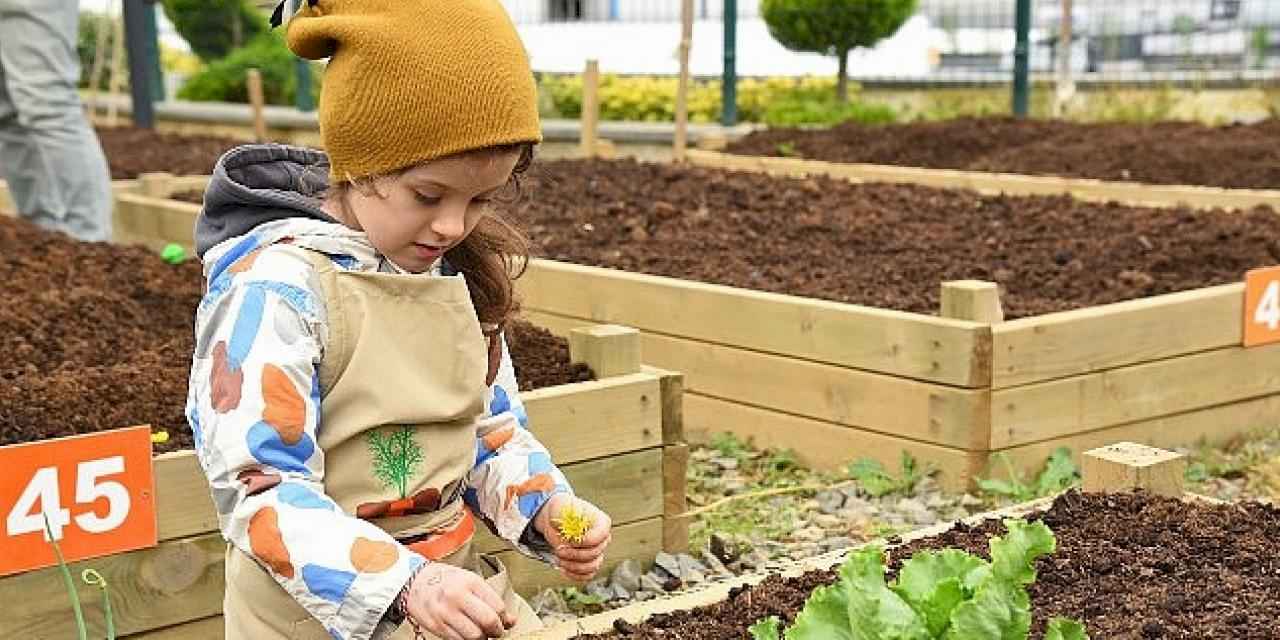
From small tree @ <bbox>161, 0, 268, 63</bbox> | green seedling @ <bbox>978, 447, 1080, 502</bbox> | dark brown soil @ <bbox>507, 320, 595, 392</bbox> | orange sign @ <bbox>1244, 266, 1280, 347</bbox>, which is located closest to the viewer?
dark brown soil @ <bbox>507, 320, 595, 392</bbox>

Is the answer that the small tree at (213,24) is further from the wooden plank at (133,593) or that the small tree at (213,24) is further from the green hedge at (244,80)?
the wooden plank at (133,593)

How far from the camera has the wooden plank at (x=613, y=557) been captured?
13.2ft

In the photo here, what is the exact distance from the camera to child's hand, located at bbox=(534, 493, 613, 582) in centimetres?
244

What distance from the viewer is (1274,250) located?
6352 millimetres

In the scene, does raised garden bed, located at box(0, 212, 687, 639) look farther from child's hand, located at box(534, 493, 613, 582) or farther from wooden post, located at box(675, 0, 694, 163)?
wooden post, located at box(675, 0, 694, 163)

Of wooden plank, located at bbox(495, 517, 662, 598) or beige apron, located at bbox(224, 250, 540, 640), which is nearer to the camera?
beige apron, located at bbox(224, 250, 540, 640)

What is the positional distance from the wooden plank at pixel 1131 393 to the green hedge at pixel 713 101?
23.7 ft

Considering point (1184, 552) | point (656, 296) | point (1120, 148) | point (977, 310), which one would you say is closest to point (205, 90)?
point (1120, 148)

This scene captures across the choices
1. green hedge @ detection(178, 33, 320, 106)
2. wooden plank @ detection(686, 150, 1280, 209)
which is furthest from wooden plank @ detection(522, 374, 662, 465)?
green hedge @ detection(178, 33, 320, 106)

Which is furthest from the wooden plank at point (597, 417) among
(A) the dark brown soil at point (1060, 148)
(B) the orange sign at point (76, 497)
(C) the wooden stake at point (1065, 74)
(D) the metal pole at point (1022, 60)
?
(C) the wooden stake at point (1065, 74)

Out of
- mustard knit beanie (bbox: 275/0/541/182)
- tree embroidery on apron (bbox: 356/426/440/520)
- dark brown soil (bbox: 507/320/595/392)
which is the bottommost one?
dark brown soil (bbox: 507/320/595/392)

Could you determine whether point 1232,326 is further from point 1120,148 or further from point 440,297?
point 1120,148

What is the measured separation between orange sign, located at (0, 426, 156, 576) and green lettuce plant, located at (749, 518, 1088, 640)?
5.36 feet

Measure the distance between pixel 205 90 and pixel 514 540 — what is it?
14713 millimetres
